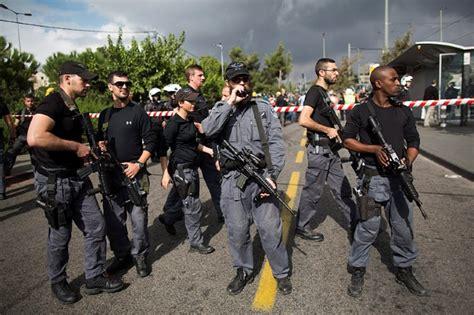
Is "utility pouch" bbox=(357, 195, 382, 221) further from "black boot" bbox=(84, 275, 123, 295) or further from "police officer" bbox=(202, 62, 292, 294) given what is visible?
"black boot" bbox=(84, 275, 123, 295)

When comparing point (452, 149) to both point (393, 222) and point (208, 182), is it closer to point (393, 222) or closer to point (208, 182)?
point (208, 182)

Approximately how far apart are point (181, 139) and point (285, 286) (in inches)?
78.9

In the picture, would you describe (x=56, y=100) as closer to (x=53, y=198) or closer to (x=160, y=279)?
(x=53, y=198)

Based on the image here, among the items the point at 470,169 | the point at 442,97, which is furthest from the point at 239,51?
the point at 470,169

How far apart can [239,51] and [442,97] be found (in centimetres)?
4713

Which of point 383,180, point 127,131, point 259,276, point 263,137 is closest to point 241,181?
point 263,137

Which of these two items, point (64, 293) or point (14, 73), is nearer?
point (64, 293)

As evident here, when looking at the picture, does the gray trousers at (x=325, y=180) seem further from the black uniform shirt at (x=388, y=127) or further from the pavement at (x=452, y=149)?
the pavement at (x=452, y=149)

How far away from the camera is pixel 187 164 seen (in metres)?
4.13

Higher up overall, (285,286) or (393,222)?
(393,222)

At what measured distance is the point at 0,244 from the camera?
4582mm

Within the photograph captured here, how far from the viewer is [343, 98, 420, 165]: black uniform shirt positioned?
296 cm

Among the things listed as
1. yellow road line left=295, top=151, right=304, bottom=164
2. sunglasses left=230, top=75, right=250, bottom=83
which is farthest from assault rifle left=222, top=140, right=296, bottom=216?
yellow road line left=295, top=151, right=304, bottom=164

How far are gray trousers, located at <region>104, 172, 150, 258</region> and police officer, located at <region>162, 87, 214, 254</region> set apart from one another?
19.0 inches
